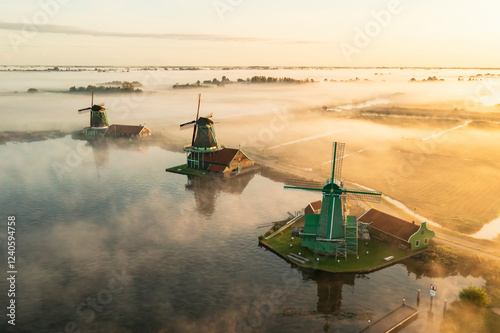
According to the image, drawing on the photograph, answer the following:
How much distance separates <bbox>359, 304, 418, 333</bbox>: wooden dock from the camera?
35.8m

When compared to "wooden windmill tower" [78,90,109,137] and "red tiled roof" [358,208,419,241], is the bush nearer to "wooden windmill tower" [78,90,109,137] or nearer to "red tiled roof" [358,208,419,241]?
"red tiled roof" [358,208,419,241]

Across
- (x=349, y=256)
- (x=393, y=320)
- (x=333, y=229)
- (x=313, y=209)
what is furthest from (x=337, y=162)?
(x=393, y=320)

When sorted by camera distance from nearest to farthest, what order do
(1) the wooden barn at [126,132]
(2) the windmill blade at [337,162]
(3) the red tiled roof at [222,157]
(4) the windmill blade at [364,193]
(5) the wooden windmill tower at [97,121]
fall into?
(4) the windmill blade at [364,193]
(2) the windmill blade at [337,162]
(3) the red tiled roof at [222,157]
(1) the wooden barn at [126,132]
(5) the wooden windmill tower at [97,121]

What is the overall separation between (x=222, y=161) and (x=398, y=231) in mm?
47489

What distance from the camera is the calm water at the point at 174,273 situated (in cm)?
3816

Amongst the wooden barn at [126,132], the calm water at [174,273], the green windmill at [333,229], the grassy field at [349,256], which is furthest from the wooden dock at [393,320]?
the wooden barn at [126,132]

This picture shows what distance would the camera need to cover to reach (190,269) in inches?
1861

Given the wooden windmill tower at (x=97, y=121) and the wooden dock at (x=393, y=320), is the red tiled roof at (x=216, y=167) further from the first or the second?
the wooden windmill tower at (x=97, y=121)

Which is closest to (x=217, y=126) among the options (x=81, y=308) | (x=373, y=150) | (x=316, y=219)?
(x=373, y=150)

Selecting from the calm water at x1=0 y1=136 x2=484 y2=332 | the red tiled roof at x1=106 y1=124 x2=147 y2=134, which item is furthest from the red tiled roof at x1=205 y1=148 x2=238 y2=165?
the red tiled roof at x1=106 y1=124 x2=147 y2=134

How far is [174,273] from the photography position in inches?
1822

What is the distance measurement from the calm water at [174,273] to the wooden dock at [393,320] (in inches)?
38.9

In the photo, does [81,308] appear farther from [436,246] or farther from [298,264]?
[436,246]

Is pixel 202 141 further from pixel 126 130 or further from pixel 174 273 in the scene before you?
pixel 126 130
